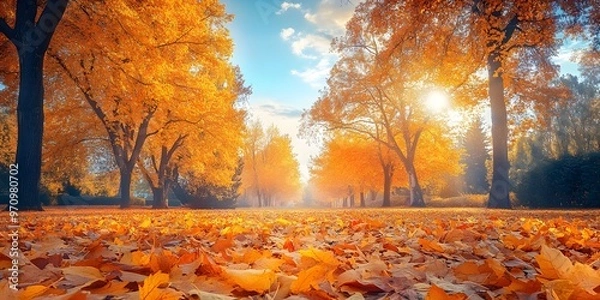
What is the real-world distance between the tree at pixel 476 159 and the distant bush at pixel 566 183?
37.8 meters

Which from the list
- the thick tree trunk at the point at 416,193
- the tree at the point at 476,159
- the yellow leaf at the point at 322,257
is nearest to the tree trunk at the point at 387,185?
the thick tree trunk at the point at 416,193

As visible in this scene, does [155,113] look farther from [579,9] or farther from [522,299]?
[522,299]

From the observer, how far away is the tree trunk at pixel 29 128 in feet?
24.3

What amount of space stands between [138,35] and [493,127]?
35.3 feet

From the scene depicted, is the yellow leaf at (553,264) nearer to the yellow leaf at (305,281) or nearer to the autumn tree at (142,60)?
the yellow leaf at (305,281)

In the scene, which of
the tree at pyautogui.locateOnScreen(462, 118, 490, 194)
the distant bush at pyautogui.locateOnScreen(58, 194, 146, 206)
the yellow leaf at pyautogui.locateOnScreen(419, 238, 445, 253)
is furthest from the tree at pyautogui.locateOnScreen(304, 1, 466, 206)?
the tree at pyautogui.locateOnScreen(462, 118, 490, 194)

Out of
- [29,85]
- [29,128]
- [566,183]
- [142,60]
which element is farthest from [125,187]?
→ [566,183]

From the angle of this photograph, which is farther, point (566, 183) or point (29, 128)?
point (566, 183)

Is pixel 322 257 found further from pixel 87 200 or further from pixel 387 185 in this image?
pixel 87 200

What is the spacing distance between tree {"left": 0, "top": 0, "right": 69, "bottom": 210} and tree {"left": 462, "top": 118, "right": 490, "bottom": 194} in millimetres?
54765

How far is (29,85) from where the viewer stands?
7.43 m

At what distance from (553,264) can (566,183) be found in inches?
775

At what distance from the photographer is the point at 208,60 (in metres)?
13.1

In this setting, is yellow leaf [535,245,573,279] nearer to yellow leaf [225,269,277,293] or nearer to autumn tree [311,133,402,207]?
yellow leaf [225,269,277,293]
